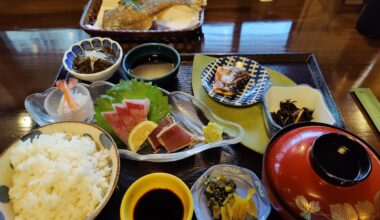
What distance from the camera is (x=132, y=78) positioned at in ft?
4.81

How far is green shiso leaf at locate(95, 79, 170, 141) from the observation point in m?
1.35

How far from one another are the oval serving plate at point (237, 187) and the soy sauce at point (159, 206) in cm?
7

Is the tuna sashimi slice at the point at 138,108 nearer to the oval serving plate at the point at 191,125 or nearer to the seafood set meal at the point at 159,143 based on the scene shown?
the seafood set meal at the point at 159,143

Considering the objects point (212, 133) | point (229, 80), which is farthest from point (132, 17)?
point (212, 133)

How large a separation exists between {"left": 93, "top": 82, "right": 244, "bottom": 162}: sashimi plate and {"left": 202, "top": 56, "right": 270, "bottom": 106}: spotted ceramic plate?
13cm

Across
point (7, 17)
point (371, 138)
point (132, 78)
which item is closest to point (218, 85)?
point (132, 78)

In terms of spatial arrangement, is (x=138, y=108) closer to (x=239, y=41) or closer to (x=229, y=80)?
(x=229, y=80)

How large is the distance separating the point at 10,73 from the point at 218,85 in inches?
55.7

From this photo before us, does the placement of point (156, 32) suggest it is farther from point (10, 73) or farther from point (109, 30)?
point (10, 73)

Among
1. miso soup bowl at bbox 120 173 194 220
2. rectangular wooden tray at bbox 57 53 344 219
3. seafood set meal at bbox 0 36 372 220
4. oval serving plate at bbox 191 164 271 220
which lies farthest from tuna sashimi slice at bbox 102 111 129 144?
oval serving plate at bbox 191 164 271 220

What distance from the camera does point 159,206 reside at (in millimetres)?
1019

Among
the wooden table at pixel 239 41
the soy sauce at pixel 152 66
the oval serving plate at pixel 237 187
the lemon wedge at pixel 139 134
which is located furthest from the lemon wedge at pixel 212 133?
the wooden table at pixel 239 41

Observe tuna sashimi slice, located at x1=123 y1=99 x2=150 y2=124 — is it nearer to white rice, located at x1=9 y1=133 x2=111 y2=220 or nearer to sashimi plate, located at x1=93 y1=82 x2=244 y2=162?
sashimi plate, located at x1=93 y1=82 x2=244 y2=162

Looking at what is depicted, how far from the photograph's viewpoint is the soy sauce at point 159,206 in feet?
3.22
